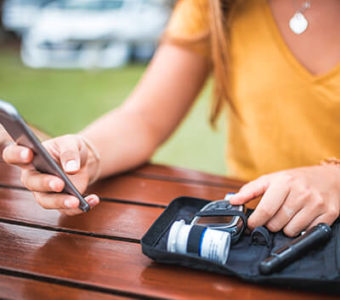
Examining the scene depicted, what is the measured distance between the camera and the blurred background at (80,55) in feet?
12.9

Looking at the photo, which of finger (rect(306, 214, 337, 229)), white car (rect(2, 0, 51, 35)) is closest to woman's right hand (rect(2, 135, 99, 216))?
finger (rect(306, 214, 337, 229))

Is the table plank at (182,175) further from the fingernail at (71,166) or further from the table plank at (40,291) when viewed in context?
the table plank at (40,291)

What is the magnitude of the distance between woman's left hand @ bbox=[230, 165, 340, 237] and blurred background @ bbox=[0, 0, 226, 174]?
2820 millimetres

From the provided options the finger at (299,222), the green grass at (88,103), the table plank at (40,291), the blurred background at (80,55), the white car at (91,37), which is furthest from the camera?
the white car at (91,37)

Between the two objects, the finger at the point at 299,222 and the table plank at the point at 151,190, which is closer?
the finger at the point at 299,222

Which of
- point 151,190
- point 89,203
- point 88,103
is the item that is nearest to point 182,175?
point 151,190

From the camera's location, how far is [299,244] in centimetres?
61

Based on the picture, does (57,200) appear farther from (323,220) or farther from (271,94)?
(271,94)

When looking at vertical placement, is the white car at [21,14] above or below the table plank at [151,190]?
above

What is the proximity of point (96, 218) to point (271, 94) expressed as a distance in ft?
1.66

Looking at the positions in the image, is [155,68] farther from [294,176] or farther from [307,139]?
[294,176]

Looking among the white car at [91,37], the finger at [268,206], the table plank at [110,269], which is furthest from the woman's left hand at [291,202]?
the white car at [91,37]

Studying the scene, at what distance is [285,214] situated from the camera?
676mm

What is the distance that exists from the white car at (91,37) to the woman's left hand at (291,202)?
15.5 ft
